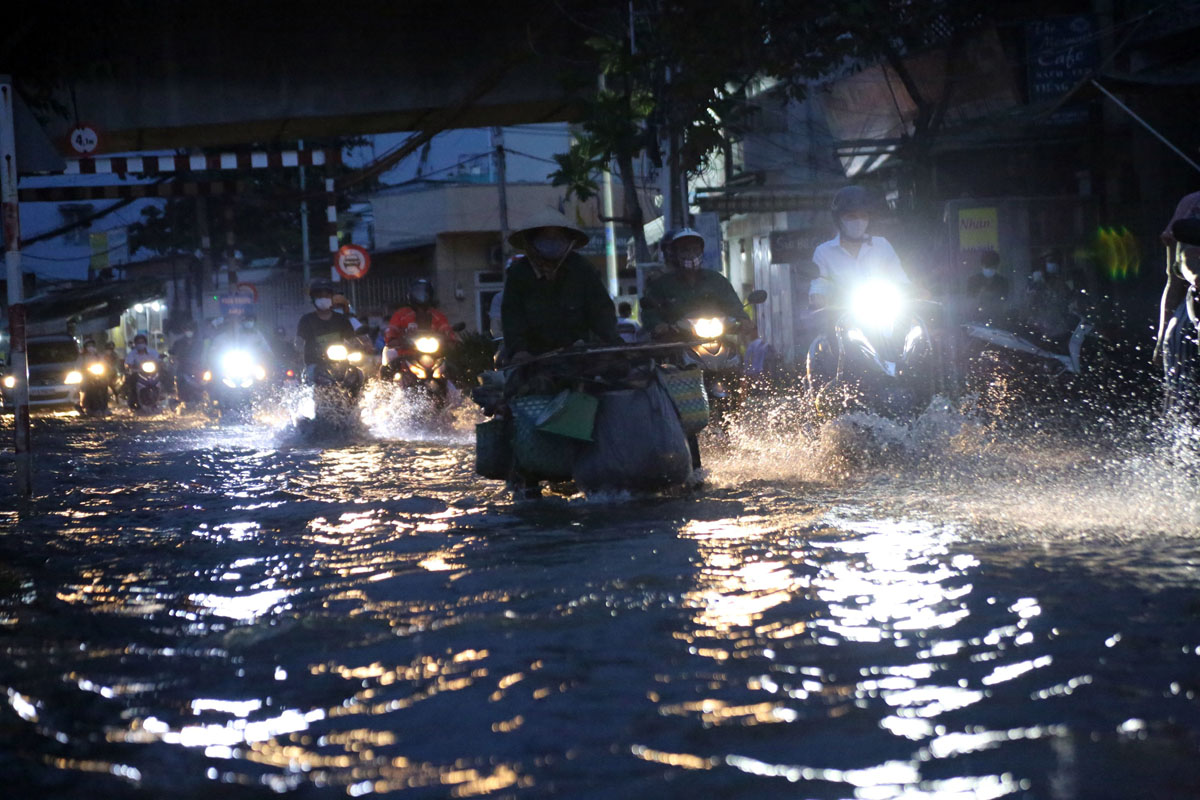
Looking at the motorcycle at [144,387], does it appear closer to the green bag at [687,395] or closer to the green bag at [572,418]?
the green bag at [687,395]

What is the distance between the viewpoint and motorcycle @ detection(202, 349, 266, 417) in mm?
24359

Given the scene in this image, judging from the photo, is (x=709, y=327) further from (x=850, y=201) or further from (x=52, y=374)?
(x=52, y=374)

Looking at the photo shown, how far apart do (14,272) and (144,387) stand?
21714 mm

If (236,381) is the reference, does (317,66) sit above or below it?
above

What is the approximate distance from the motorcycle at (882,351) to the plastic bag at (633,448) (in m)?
1.72

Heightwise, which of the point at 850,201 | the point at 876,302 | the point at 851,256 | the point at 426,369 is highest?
the point at 850,201

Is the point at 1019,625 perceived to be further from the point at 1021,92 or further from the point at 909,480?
the point at 1021,92

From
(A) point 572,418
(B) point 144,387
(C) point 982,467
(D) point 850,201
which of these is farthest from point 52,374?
(C) point 982,467

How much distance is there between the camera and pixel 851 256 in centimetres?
975

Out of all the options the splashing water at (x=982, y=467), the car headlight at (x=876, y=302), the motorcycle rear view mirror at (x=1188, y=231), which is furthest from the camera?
the car headlight at (x=876, y=302)

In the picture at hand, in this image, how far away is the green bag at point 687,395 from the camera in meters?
8.40

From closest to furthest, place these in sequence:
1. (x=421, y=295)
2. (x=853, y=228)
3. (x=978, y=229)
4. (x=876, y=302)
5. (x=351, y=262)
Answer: (x=876, y=302), (x=853, y=228), (x=421, y=295), (x=978, y=229), (x=351, y=262)

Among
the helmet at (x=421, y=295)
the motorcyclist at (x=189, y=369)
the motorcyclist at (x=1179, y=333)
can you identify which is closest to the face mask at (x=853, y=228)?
the motorcyclist at (x=1179, y=333)

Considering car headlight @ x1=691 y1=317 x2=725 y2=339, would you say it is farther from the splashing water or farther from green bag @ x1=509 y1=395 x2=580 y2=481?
green bag @ x1=509 y1=395 x2=580 y2=481
